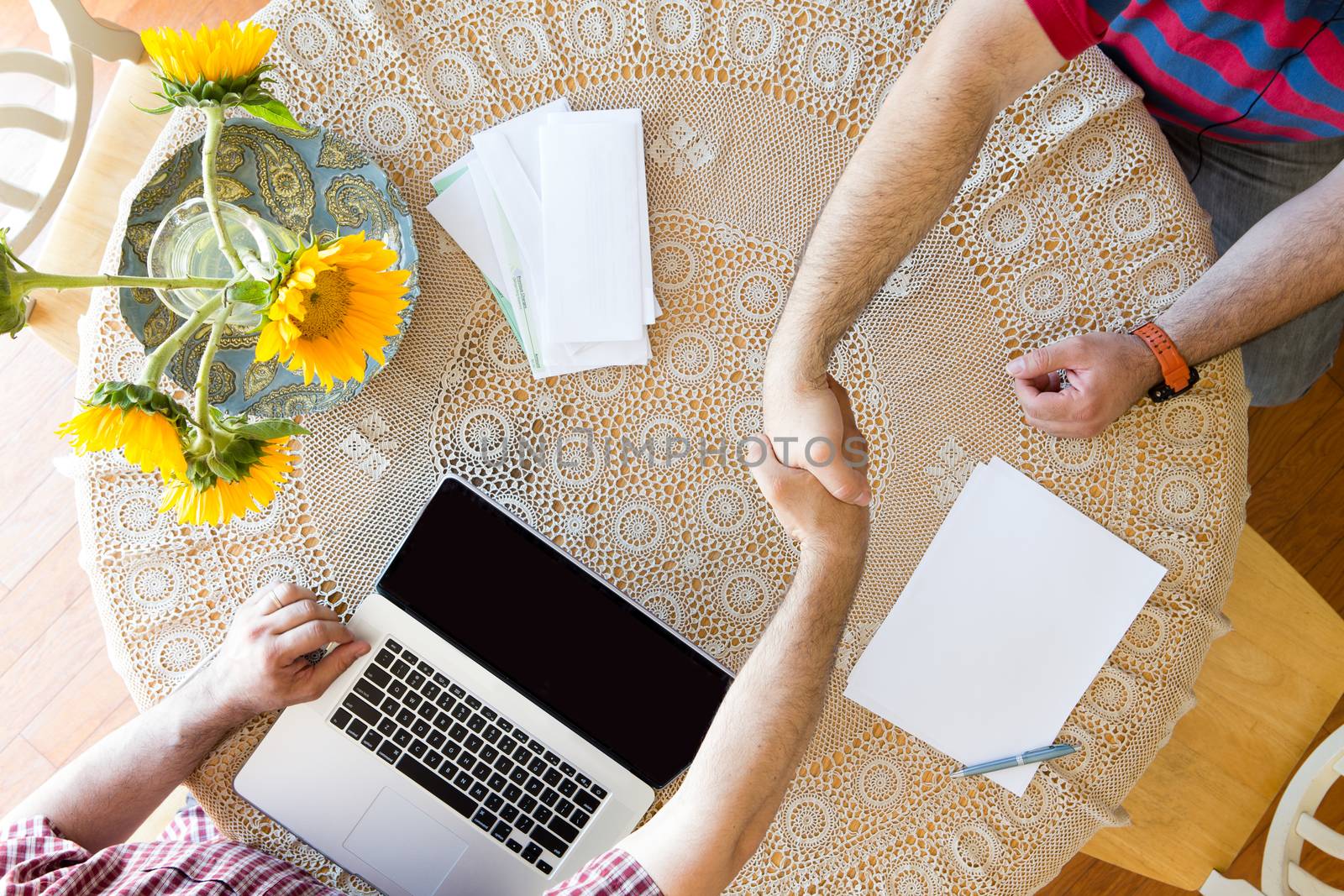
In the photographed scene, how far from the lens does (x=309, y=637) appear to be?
92 centimetres

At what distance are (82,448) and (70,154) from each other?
0.79 meters

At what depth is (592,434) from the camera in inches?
39.2

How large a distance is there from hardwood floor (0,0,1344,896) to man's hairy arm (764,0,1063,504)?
4.44ft

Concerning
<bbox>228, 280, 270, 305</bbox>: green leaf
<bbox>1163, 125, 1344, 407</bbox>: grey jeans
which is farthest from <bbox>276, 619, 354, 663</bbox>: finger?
<bbox>1163, 125, 1344, 407</bbox>: grey jeans

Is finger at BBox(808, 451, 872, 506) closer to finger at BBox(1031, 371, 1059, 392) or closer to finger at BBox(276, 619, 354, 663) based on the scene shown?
finger at BBox(1031, 371, 1059, 392)

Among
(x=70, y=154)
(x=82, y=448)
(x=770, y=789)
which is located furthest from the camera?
(x=70, y=154)

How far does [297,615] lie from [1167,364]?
1013mm

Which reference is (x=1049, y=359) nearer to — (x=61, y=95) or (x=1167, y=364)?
(x=1167, y=364)

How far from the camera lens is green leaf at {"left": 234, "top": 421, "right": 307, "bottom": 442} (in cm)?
66

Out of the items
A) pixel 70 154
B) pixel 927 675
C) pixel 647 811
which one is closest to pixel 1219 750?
pixel 927 675

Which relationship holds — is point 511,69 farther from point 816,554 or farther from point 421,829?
point 421,829

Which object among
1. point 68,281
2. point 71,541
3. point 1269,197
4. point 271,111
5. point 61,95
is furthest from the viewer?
point 71,541

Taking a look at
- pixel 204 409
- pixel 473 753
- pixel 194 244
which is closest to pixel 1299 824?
pixel 473 753

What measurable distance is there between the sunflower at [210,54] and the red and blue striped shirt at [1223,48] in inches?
31.7
